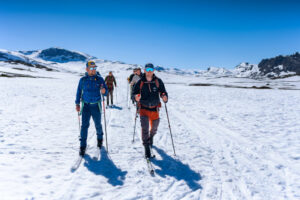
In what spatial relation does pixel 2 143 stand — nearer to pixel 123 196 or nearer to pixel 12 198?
pixel 12 198

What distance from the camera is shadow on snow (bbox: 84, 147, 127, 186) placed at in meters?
4.93

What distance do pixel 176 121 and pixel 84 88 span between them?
7016 mm

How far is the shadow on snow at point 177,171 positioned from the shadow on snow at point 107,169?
1.12 m

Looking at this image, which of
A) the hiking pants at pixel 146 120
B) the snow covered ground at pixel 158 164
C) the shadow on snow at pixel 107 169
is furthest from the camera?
the hiking pants at pixel 146 120

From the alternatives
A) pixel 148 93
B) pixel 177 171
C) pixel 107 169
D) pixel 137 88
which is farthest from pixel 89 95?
pixel 177 171

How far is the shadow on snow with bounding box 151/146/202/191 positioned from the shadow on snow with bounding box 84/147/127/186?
1125 mm

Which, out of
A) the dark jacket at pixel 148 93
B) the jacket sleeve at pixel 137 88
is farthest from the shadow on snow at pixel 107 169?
the jacket sleeve at pixel 137 88

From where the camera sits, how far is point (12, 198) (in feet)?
12.9

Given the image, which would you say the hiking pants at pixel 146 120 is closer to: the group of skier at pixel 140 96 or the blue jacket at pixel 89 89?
the group of skier at pixel 140 96

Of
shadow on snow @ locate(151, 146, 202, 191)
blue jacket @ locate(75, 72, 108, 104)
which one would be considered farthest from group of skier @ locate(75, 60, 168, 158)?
shadow on snow @ locate(151, 146, 202, 191)

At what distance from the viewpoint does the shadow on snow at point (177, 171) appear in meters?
4.94

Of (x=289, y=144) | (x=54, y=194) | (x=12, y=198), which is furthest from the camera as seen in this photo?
(x=289, y=144)

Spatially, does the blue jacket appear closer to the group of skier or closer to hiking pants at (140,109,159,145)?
the group of skier

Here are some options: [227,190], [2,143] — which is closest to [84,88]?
[2,143]
